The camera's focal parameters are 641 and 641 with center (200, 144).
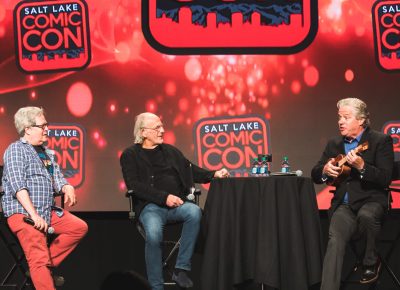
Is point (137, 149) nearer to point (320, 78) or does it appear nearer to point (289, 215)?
point (289, 215)

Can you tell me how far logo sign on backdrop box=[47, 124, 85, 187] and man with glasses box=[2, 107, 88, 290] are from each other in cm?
88

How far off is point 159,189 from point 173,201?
223mm

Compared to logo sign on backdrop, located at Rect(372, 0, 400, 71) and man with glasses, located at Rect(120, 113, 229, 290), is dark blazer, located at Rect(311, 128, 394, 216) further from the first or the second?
logo sign on backdrop, located at Rect(372, 0, 400, 71)

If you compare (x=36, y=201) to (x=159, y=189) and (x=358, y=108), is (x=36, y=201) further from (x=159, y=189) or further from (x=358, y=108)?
(x=358, y=108)

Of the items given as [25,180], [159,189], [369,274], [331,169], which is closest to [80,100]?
[159,189]

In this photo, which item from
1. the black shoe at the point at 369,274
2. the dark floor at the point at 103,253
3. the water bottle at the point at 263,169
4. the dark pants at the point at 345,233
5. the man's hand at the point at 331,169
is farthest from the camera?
→ the dark floor at the point at 103,253

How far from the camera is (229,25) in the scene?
204 inches

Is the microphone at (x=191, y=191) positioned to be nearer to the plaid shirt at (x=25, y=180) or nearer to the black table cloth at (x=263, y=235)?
the black table cloth at (x=263, y=235)

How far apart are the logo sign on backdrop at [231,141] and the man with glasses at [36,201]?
4.27 ft

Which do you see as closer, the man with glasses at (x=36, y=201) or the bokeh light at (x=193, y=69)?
the man with glasses at (x=36, y=201)

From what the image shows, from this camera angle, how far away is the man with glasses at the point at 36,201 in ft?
12.7

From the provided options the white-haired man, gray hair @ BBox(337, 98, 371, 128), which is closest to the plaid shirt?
the white-haired man

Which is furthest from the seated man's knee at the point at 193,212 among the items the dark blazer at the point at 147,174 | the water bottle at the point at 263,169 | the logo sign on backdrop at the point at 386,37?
the logo sign on backdrop at the point at 386,37

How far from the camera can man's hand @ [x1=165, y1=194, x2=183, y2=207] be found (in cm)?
431
